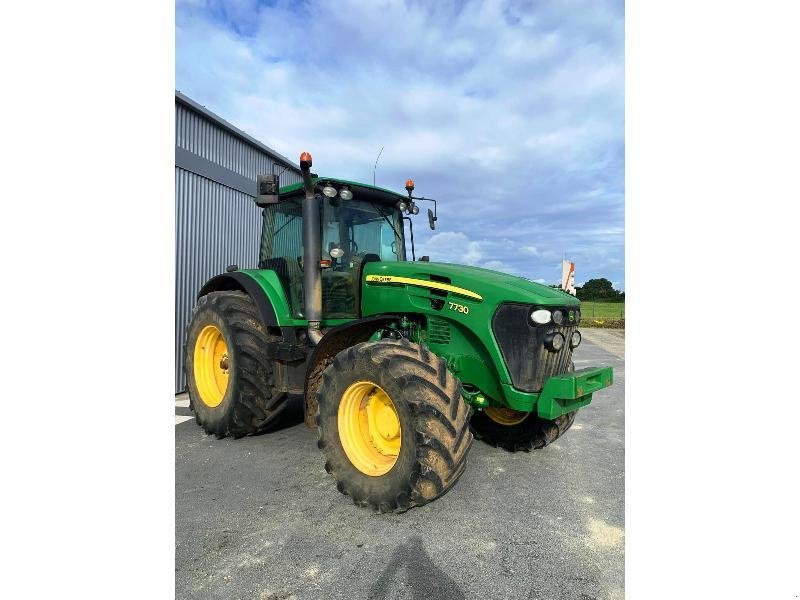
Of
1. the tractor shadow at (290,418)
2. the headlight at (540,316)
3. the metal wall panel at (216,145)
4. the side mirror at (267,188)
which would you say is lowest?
the tractor shadow at (290,418)

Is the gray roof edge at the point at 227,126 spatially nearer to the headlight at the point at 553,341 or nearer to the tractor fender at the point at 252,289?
the tractor fender at the point at 252,289

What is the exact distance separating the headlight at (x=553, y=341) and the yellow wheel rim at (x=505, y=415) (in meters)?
1.00

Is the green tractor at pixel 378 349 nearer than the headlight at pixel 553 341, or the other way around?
the green tractor at pixel 378 349

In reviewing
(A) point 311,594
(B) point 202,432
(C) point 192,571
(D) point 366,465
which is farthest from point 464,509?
(B) point 202,432

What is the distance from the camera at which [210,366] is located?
480 cm

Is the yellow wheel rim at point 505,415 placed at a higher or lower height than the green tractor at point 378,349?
lower

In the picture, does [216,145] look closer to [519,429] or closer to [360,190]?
[360,190]

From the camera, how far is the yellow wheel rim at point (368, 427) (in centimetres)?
306

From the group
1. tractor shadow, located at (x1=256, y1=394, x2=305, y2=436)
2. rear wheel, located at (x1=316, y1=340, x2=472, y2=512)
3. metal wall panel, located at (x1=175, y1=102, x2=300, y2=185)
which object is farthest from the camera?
metal wall panel, located at (x1=175, y1=102, x2=300, y2=185)

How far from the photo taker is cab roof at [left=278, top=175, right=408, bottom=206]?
3842 mm

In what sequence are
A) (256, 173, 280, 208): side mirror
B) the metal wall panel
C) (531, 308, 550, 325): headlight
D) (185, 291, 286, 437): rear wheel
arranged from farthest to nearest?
the metal wall panel
(185, 291, 286, 437): rear wheel
(256, 173, 280, 208): side mirror
(531, 308, 550, 325): headlight

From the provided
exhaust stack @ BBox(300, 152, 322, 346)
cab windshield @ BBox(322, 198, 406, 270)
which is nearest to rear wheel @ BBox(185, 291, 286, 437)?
exhaust stack @ BBox(300, 152, 322, 346)

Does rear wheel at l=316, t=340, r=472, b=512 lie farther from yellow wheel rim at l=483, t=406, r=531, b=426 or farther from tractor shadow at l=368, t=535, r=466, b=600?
yellow wheel rim at l=483, t=406, r=531, b=426

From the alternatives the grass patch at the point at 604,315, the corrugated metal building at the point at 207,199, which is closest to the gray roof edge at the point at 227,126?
the corrugated metal building at the point at 207,199
